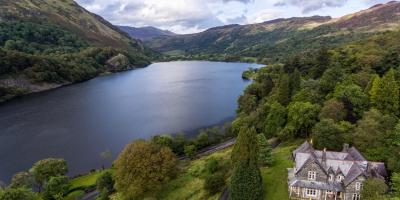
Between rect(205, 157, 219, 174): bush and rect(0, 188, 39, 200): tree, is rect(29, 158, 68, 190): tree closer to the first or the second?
rect(0, 188, 39, 200): tree

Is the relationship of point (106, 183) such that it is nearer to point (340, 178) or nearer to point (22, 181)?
point (22, 181)

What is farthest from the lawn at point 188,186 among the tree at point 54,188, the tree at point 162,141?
the tree at point 54,188

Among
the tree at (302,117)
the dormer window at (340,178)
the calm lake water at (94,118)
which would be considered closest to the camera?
the dormer window at (340,178)

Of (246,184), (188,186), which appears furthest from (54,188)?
(246,184)

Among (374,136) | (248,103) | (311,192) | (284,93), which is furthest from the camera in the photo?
(248,103)

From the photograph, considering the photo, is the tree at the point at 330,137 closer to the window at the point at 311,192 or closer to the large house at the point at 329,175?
the large house at the point at 329,175
